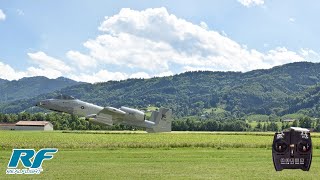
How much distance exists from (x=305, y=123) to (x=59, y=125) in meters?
104

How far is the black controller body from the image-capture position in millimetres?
15078

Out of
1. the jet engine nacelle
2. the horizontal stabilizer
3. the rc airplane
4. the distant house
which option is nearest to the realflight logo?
the rc airplane

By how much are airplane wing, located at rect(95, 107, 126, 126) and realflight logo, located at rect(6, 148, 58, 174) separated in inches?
1791

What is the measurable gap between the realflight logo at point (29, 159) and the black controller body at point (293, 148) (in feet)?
32.4

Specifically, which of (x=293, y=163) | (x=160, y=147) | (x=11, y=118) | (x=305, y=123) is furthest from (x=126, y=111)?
(x=305, y=123)

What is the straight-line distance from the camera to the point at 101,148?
41938mm

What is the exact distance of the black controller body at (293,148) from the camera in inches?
594

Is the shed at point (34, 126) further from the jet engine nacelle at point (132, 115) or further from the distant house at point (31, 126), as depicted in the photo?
the jet engine nacelle at point (132, 115)

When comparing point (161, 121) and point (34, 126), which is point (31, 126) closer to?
point (34, 126)

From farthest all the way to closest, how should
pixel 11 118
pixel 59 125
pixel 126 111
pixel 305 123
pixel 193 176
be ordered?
1. pixel 305 123
2. pixel 11 118
3. pixel 59 125
4. pixel 126 111
5. pixel 193 176

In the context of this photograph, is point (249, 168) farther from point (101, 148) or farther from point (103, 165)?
point (101, 148)

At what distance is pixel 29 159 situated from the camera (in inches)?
797

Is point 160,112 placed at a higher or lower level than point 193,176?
higher

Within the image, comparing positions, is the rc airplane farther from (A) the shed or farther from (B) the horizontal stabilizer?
(A) the shed
